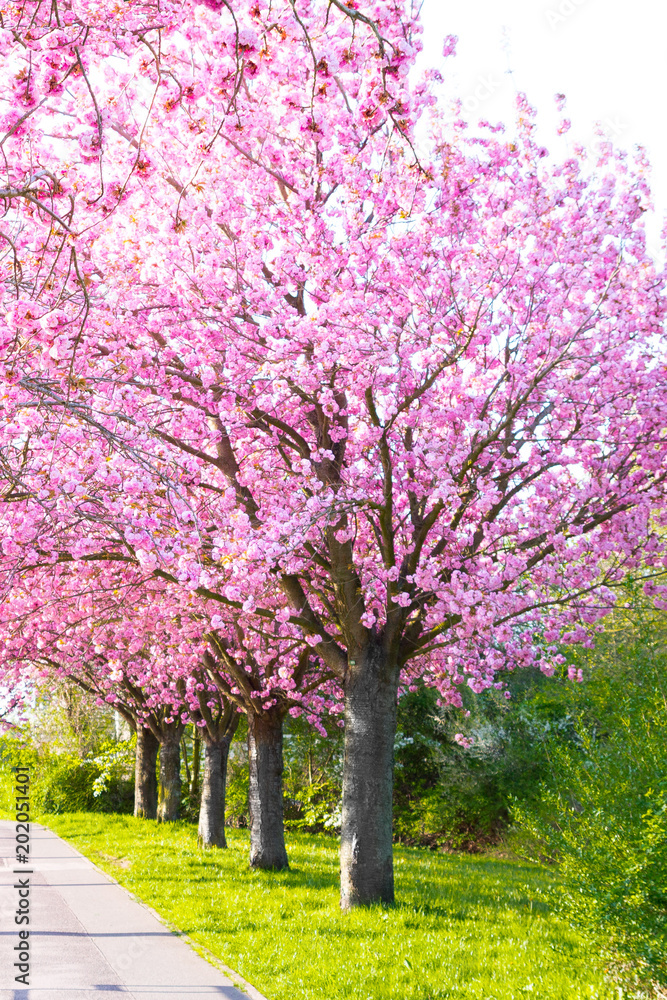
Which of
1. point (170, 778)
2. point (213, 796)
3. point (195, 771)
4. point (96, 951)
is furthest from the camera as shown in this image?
point (195, 771)

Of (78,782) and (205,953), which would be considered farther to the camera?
(78,782)

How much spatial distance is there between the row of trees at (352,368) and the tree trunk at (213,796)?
7.19 meters

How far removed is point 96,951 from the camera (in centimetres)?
804

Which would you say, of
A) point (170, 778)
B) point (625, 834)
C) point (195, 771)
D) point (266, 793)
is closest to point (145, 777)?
point (195, 771)

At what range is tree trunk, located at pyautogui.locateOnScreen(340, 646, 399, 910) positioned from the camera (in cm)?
960

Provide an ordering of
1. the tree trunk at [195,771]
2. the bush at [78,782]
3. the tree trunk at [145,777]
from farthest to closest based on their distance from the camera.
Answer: the bush at [78,782]
the tree trunk at [195,771]
the tree trunk at [145,777]

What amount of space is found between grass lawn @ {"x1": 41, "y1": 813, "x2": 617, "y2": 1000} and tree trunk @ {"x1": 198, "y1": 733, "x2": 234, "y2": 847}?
67.2 inches

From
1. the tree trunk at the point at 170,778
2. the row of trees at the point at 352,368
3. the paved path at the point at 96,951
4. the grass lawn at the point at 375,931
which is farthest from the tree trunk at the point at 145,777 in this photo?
the row of trees at the point at 352,368

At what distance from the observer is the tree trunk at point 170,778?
70.5 ft

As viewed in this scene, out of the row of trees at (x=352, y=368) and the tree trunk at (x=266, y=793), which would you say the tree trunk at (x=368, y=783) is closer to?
the row of trees at (x=352, y=368)

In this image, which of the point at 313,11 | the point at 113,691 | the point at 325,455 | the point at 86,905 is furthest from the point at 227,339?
the point at 113,691

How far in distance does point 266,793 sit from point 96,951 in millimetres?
5837

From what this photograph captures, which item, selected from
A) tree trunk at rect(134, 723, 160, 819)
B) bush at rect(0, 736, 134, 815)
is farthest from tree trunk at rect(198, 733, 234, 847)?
bush at rect(0, 736, 134, 815)

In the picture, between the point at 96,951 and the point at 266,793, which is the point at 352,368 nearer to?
the point at 96,951
